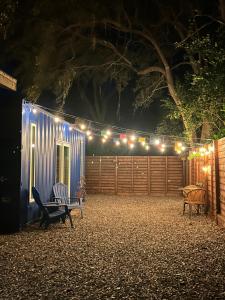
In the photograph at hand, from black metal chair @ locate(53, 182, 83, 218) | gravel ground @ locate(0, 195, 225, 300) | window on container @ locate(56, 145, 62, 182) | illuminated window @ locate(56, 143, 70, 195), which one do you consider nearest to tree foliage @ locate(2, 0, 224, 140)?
illuminated window @ locate(56, 143, 70, 195)

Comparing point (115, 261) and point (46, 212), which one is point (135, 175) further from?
point (115, 261)

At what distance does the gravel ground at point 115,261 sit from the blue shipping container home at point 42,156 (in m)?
0.66

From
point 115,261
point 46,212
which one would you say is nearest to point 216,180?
point 46,212

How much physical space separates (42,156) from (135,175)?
29.4 feet

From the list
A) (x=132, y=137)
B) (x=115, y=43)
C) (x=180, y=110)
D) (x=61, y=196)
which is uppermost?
(x=115, y=43)

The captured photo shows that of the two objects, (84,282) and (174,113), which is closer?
(84,282)

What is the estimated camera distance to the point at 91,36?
16906 millimetres

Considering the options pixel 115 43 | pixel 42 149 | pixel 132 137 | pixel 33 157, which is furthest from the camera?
pixel 115 43

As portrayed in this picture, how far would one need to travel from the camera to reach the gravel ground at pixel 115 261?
4.40 metres

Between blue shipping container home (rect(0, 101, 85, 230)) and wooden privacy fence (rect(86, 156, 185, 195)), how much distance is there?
4.91 metres

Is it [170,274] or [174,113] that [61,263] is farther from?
[174,113]

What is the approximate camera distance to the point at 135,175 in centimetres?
1836

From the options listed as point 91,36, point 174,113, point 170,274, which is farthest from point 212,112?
point 170,274

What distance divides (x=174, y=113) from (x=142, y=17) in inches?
180
